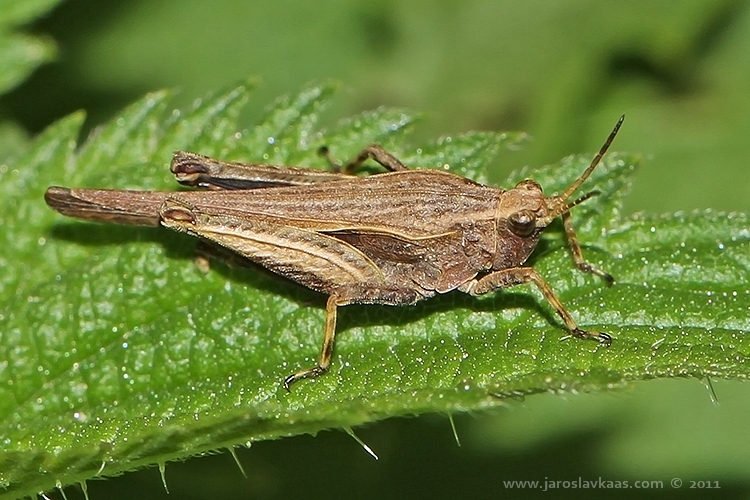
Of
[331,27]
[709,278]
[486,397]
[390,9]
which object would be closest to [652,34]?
[390,9]

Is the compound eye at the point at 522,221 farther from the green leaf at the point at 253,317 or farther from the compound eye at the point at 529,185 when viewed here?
the green leaf at the point at 253,317

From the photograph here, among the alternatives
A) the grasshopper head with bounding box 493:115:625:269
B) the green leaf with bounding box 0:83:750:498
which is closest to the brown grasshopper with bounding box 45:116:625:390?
the grasshopper head with bounding box 493:115:625:269

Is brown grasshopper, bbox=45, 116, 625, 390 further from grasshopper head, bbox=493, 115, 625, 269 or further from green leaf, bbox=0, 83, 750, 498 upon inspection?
green leaf, bbox=0, 83, 750, 498

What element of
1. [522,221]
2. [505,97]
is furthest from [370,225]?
[505,97]

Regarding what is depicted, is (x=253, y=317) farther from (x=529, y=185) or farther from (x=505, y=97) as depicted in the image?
(x=505, y=97)

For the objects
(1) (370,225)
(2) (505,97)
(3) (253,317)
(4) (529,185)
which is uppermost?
(2) (505,97)

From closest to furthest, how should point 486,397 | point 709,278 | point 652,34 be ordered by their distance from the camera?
point 486,397 → point 709,278 → point 652,34

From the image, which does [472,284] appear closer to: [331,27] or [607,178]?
[607,178]

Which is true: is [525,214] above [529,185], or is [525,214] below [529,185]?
below
